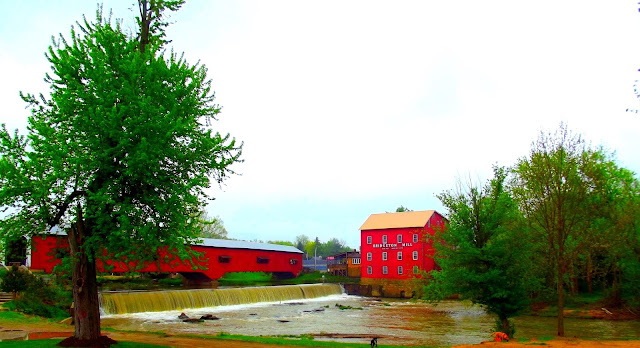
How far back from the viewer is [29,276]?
2895cm

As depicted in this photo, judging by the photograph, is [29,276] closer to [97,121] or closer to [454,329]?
[97,121]

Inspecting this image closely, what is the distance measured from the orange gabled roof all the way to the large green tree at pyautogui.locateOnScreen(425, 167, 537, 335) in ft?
138

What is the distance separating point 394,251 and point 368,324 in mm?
32151

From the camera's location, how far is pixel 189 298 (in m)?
39.4

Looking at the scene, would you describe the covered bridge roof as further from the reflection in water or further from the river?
the reflection in water

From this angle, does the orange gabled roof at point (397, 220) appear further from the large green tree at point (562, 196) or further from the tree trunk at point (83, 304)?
the tree trunk at point (83, 304)

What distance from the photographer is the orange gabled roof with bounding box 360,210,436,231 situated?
64.4m

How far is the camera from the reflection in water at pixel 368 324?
86.3ft

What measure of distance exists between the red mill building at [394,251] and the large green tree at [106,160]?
50008mm

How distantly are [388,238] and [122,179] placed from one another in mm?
54708

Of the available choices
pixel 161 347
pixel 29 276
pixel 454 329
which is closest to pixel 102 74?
pixel 161 347

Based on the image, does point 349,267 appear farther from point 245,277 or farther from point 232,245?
point 232,245

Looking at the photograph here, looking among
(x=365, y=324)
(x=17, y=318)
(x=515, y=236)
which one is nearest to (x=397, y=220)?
(x=365, y=324)

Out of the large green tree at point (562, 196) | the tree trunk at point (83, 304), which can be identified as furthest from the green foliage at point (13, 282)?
the large green tree at point (562, 196)
